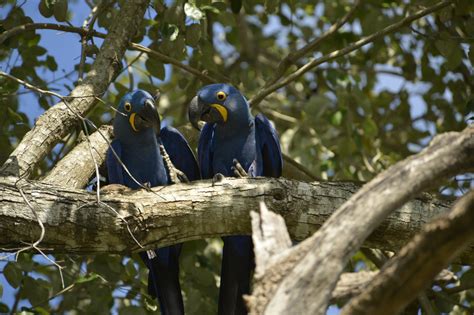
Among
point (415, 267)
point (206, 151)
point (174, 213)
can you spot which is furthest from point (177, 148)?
point (415, 267)

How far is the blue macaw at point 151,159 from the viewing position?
4.41 m

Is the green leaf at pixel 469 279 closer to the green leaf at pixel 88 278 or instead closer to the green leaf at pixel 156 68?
the green leaf at pixel 88 278

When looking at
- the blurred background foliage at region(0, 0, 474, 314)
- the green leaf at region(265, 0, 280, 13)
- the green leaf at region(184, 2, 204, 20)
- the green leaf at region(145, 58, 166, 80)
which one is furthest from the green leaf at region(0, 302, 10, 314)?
the green leaf at region(265, 0, 280, 13)

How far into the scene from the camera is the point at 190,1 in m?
4.31

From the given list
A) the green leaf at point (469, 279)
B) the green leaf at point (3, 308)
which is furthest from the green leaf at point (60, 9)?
the green leaf at point (469, 279)

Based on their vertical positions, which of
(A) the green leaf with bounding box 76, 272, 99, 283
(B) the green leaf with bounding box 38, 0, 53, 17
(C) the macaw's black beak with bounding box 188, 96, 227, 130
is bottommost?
(A) the green leaf with bounding box 76, 272, 99, 283

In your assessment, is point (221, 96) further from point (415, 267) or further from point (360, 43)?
point (415, 267)

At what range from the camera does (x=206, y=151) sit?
486 cm

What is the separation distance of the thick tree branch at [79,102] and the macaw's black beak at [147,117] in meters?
0.27

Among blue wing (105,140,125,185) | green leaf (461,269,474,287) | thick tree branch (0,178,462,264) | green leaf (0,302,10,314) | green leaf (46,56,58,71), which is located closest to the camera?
thick tree branch (0,178,462,264)

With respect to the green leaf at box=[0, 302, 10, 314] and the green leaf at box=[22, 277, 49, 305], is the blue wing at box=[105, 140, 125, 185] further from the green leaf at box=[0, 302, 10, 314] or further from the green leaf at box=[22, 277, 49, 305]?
the green leaf at box=[0, 302, 10, 314]

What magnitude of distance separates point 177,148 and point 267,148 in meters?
0.59

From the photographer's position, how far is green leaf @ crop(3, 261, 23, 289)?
14.2 feet

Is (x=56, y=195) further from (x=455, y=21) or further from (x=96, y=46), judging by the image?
(x=455, y=21)
